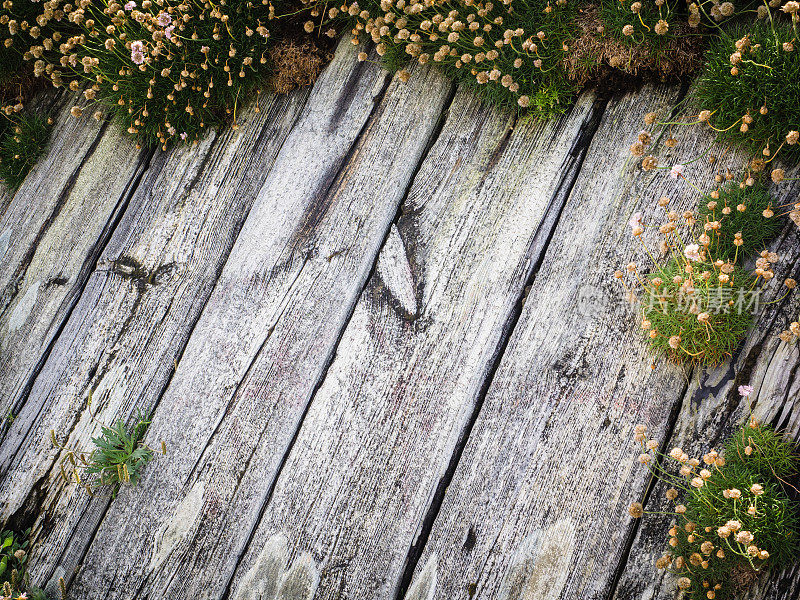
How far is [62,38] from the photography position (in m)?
3.79

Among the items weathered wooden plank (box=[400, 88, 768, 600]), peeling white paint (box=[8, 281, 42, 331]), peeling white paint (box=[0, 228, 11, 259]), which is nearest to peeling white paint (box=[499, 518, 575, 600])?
weathered wooden plank (box=[400, 88, 768, 600])

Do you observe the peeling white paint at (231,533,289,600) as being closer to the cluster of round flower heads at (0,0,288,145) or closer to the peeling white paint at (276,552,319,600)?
the peeling white paint at (276,552,319,600)

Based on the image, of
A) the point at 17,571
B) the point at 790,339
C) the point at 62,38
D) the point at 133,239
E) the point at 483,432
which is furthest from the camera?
the point at 62,38

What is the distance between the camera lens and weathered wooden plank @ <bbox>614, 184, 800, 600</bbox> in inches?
85.7

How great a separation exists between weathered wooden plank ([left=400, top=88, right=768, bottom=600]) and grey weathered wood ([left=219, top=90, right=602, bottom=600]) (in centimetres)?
13

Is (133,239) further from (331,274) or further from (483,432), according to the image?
(483,432)

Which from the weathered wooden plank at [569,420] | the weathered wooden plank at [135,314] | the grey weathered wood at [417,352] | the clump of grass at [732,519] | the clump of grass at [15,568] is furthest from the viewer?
the weathered wooden plank at [135,314]

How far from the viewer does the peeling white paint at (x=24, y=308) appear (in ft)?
11.0

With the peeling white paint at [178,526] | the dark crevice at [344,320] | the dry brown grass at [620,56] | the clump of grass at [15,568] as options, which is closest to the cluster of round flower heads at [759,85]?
the dry brown grass at [620,56]

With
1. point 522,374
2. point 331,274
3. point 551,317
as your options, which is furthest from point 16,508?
point 551,317

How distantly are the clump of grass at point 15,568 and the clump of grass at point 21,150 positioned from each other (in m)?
2.22

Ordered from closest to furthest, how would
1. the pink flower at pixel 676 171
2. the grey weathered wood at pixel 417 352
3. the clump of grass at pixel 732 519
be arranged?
the clump of grass at pixel 732 519, the pink flower at pixel 676 171, the grey weathered wood at pixel 417 352

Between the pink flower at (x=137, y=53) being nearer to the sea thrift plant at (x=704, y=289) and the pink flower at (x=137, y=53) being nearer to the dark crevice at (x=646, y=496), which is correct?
the sea thrift plant at (x=704, y=289)

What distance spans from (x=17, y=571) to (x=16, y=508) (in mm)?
303
